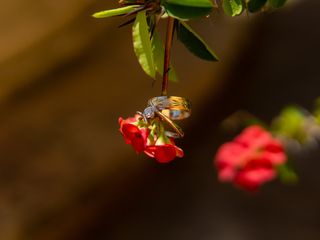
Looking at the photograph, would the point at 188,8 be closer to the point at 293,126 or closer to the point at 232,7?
the point at 232,7

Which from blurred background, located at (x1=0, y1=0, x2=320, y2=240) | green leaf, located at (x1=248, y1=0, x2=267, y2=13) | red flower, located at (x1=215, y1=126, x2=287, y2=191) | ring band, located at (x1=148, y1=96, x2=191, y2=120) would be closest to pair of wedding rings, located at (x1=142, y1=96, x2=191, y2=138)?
ring band, located at (x1=148, y1=96, x2=191, y2=120)

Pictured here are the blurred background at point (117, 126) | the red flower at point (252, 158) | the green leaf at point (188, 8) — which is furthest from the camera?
the blurred background at point (117, 126)

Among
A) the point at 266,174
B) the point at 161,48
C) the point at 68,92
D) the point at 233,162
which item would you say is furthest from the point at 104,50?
the point at 161,48

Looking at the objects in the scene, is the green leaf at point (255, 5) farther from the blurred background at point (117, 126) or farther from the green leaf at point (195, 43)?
the blurred background at point (117, 126)

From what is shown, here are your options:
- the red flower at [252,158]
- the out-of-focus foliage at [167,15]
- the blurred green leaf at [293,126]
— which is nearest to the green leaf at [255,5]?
the out-of-focus foliage at [167,15]

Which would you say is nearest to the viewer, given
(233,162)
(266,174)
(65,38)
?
→ (266,174)

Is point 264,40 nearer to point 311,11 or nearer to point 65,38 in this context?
point 311,11
